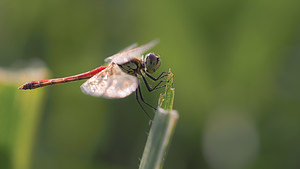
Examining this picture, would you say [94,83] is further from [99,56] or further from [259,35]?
[259,35]

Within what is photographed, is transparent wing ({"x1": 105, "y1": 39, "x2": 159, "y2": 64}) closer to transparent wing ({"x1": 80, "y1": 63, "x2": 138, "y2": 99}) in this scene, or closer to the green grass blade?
transparent wing ({"x1": 80, "y1": 63, "x2": 138, "y2": 99})

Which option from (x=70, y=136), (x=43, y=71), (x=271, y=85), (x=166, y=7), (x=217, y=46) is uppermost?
(x=166, y=7)

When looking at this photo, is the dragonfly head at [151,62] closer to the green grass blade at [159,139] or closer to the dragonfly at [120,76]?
the dragonfly at [120,76]

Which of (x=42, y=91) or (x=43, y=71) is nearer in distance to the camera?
(x=42, y=91)

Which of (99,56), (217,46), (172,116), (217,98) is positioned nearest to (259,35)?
(217,46)

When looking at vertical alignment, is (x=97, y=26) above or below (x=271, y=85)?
above

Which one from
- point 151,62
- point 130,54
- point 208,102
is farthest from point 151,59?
point 208,102

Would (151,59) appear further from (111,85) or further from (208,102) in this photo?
(208,102)

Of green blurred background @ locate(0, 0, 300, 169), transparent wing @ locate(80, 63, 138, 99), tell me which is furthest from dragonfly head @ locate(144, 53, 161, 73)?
green blurred background @ locate(0, 0, 300, 169)

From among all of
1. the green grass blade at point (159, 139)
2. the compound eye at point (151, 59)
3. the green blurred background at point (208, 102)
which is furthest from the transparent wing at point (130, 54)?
the green grass blade at point (159, 139)
